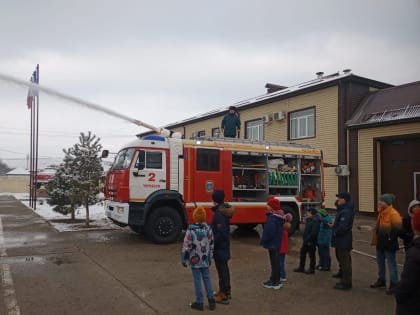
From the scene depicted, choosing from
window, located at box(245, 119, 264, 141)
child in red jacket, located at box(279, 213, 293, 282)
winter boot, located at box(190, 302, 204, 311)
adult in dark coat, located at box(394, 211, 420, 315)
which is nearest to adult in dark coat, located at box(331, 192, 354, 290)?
child in red jacket, located at box(279, 213, 293, 282)

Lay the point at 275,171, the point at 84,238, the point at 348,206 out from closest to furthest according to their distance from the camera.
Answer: the point at 348,206, the point at 84,238, the point at 275,171

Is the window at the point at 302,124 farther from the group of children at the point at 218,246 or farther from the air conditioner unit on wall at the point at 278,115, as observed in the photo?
the group of children at the point at 218,246

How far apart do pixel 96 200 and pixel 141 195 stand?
4.97 metres

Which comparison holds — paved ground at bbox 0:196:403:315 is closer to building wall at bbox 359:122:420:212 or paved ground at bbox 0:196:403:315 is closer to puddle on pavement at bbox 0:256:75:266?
puddle on pavement at bbox 0:256:75:266

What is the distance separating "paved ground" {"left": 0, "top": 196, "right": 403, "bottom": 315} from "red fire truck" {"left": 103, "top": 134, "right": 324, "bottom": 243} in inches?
35.3

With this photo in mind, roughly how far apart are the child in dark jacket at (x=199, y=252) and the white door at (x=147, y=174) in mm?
5757

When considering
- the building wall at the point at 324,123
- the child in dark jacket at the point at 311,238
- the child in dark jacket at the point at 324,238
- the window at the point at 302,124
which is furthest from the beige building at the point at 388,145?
the child in dark jacket at the point at 311,238

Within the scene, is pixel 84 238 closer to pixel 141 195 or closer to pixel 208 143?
pixel 141 195

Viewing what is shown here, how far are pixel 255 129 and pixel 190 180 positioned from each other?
14876mm

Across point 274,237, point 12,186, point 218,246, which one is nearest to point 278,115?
point 274,237

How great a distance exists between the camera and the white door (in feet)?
37.3

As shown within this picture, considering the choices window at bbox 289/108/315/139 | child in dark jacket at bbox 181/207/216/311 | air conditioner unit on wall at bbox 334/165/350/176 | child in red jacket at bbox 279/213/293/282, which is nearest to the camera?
child in dark jacket at bbox 181/207/216/311

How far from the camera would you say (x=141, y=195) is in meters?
11.4

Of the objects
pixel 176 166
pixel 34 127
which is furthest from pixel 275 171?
pixel 34 127
